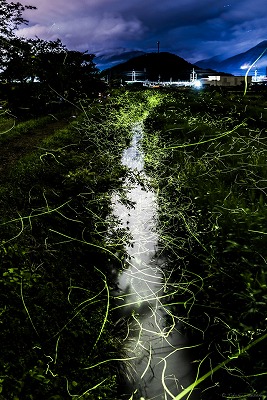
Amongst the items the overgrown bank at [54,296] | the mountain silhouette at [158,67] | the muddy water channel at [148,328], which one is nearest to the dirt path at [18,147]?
the overgrown bank at [54,296]

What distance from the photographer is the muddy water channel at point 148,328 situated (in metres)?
3.36

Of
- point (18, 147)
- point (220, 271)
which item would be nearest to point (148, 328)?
point (220, 271)

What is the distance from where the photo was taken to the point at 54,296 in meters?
3.83

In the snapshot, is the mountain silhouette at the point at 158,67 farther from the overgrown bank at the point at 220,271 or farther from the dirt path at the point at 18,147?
the overgrown bank at the point at 220,271

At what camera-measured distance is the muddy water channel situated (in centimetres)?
336

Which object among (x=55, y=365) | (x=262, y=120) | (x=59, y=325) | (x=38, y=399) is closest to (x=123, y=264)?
(x=59, y=325)

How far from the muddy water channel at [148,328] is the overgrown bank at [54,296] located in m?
0.21

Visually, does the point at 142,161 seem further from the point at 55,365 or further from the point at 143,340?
the point at 55,365

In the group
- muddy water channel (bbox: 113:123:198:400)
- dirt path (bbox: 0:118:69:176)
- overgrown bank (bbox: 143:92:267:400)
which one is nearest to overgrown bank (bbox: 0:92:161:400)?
muddy water channel (bbox: 113:123:198:400)

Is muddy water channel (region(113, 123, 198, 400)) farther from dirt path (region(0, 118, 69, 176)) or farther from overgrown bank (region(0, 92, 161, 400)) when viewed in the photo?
dirt path (region(0, 118, 69, 176))

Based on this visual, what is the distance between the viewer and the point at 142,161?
453 inches

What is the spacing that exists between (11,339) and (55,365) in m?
0.46

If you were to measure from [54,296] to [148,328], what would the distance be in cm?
116

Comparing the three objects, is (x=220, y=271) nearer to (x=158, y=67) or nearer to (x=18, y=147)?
(x=18, y=147)
